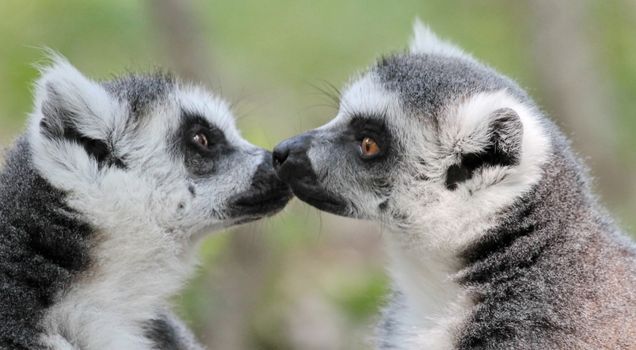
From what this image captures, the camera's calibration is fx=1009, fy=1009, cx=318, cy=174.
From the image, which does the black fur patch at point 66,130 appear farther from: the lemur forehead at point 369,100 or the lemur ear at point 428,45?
the lemur ear at point 428,45

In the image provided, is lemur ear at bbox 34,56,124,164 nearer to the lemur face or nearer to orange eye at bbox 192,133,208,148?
the lemur face

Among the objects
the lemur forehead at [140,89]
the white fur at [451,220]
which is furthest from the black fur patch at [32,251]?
the white fur at [451,220]

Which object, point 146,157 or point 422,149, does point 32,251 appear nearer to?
point 146,157

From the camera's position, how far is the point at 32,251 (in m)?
4.25

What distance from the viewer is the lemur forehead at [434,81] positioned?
15.1 feet

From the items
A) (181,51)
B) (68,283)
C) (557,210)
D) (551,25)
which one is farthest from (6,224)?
(551,25)

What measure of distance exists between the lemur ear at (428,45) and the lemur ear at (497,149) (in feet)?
3.05

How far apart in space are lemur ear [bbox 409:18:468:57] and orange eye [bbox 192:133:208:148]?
3.89ft

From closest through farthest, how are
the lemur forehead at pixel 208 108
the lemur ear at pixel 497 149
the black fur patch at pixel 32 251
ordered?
the black fur patch at pixel 32 251, the lemur ear at pixel 497 149, the lemur forehead at pixel 208 108

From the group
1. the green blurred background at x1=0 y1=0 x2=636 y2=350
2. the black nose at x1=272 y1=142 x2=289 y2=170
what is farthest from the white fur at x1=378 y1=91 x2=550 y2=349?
the green blurred background at x1=0 y1=0 x2=636 y2=350

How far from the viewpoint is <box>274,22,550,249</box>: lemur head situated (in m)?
4.36

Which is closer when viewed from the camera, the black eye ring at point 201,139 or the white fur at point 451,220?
the white fur at point 451,220

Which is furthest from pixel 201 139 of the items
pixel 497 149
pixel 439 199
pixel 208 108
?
pixel 497 149

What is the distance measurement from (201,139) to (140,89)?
39 centimetres
